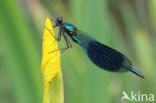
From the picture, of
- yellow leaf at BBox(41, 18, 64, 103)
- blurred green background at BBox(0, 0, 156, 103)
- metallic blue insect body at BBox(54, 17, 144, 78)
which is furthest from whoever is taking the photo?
metallic blue insect body at BBox(54, 17, 144, 78)

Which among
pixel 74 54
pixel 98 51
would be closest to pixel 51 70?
pixel 98 51

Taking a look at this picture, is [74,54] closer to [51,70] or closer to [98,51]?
[98,51]

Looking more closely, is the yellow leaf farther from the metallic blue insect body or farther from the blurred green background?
the metallic blue insect body

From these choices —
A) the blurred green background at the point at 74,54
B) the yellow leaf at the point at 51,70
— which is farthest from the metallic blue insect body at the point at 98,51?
the yellow leaf at the point at 51,70

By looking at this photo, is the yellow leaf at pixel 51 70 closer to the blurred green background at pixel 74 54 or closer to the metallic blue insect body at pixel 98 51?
the blurred green background at pixel 74 54

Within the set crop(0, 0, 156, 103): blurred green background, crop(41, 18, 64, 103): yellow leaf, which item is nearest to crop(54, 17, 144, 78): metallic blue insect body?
crop(0, 0, 156, 103): blurred green background
